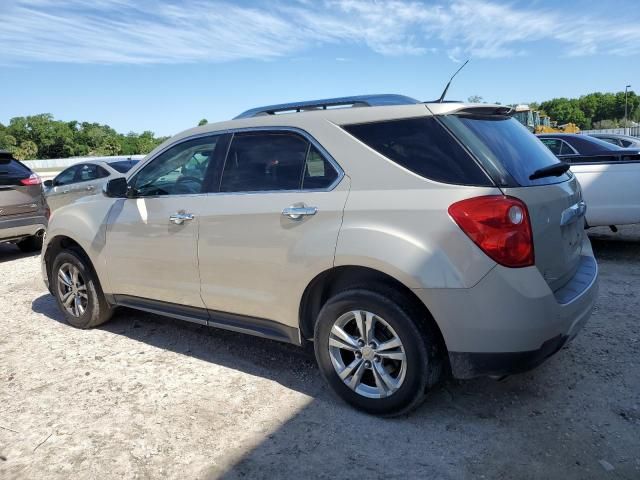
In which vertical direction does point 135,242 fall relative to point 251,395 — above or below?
above

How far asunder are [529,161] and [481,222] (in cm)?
73

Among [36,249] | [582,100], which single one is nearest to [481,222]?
[36,249]

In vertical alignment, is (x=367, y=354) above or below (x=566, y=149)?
below

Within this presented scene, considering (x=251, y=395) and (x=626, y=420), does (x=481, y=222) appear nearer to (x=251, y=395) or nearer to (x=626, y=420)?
(x=626, y=420)

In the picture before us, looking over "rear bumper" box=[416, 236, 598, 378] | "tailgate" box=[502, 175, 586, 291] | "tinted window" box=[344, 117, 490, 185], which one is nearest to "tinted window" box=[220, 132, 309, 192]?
"tinted window" box=[344, 117, 490, 185]

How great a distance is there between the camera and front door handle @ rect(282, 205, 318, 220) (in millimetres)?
3178

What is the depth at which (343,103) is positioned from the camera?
3.46 m

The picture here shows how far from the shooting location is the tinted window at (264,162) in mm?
3404

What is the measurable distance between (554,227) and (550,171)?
44 centimetres

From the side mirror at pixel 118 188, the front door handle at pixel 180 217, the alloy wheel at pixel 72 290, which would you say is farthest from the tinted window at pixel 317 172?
the alloy wheel at pixel 72 290

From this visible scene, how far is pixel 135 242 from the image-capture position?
4.18 meters

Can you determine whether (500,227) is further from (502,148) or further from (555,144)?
(555,144)

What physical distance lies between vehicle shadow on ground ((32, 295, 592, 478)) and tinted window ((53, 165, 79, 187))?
9573 millimetres

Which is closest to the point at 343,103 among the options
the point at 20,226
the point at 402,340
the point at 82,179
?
the point at 402,340
